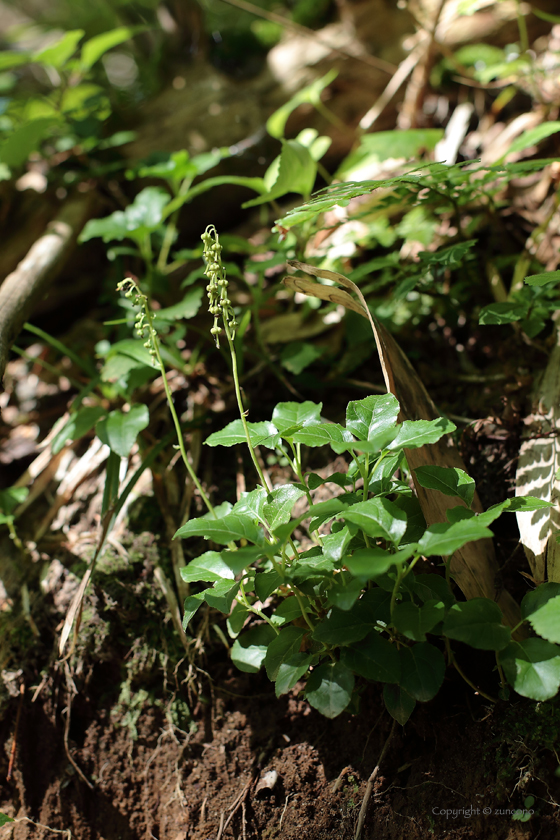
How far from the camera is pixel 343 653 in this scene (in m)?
1.13

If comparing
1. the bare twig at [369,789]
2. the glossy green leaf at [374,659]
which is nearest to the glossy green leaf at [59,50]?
the glossy green leaf at [374,659]

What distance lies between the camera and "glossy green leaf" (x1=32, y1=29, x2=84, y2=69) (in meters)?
2.55

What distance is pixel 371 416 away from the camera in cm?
123

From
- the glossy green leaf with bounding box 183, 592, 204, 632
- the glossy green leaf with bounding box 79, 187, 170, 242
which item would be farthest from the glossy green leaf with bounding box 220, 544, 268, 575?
the glossy green leaf with bounding box 79, 187, 170, 242

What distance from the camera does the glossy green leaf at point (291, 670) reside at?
3.73 feet

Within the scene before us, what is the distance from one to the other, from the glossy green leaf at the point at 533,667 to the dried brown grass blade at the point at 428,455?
215 millimetres

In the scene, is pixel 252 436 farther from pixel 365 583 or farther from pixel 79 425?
pixel 79 425

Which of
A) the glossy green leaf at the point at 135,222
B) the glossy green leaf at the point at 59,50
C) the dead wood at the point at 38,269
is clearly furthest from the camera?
the glossy green leaf at the point at 59,50

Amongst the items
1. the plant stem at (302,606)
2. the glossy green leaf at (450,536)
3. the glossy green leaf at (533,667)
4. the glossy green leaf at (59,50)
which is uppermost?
the glossy green leaf at (59,50)

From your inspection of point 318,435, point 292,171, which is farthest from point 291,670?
point 292,171

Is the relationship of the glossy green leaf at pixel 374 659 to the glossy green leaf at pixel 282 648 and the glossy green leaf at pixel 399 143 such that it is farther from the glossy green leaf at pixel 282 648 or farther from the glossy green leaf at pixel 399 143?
the glossy green leaf at pixel 399 143

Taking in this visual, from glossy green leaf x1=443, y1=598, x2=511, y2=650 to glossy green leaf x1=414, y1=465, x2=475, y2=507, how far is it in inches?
9.0

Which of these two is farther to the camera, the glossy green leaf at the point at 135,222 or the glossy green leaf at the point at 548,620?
the glossy green leaf at the point at 135,222

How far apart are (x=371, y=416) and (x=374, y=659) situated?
0.54m
